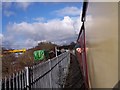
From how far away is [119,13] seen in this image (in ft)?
5.43

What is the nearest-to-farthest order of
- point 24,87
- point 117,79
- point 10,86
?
point 117,79
point 10,86
point 24,87

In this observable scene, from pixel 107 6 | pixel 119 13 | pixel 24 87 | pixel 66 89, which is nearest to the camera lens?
pixel 119 13

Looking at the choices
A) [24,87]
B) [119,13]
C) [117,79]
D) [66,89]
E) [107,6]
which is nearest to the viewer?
[119,13]

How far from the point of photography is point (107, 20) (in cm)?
202

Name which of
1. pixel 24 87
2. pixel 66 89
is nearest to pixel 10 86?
pixel 24 87

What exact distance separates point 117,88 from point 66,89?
9583 mm

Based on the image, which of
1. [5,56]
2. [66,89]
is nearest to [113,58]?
[66,89]

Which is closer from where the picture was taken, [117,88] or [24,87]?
[117,88]

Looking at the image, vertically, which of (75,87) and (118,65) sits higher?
(118,65)

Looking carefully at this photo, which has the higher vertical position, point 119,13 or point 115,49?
point 119,13

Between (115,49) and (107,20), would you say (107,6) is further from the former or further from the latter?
(115,49)

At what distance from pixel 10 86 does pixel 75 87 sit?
27.1 ft

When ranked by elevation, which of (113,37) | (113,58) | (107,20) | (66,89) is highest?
(107,20)

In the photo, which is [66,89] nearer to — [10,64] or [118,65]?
[10,64]
